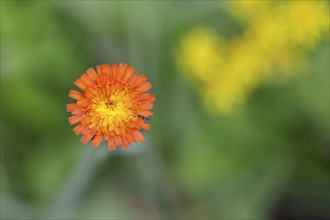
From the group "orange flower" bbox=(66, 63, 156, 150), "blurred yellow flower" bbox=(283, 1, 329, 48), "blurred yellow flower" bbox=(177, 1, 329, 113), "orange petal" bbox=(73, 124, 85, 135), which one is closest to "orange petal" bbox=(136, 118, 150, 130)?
"orange flower" bbox=(66, 63, 156, 150)

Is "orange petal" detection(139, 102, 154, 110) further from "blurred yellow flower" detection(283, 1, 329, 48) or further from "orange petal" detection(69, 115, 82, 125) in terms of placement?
"blurred yellow flower" detection(283, 1, 329, 48)

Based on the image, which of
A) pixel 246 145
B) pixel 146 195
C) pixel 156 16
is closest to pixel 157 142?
pixel 146 195

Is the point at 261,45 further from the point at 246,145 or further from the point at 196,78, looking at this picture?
the point at 246,145

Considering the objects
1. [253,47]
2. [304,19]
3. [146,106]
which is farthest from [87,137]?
[304,19]

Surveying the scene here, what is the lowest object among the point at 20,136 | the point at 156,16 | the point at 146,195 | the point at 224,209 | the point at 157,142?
the point at 224,209

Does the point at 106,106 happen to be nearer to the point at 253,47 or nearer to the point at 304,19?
the point at 253,47

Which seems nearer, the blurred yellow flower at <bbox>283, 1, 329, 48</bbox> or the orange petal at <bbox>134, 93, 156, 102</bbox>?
the orange petal at <bbox>134, 93, 156, 102</bbox>

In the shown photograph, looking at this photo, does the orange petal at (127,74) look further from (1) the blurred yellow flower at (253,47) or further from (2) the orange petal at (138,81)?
(1) the blurred yellow flower at (253,47)
